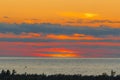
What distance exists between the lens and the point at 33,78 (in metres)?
81.9

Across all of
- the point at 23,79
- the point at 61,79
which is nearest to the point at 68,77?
the point at 61,79

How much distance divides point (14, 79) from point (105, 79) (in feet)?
41.9

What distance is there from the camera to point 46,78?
82.7m

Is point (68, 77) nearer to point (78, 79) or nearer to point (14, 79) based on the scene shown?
point (78, 79)

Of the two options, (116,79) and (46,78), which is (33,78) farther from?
(116,79)

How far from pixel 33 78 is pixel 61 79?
3.95m

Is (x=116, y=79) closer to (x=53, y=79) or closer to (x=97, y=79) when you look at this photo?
(x=97, y=79)

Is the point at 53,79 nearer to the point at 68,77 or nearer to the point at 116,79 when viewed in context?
the point at 68,77

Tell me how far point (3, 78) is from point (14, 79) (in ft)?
6.17

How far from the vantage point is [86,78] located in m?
82.6

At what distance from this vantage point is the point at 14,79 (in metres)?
81.6

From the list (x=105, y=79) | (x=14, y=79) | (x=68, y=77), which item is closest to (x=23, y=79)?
(x=14, y=79)

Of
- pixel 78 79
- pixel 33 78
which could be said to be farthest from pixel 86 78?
pixel 33 78

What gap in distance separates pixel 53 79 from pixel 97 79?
6214 mm
